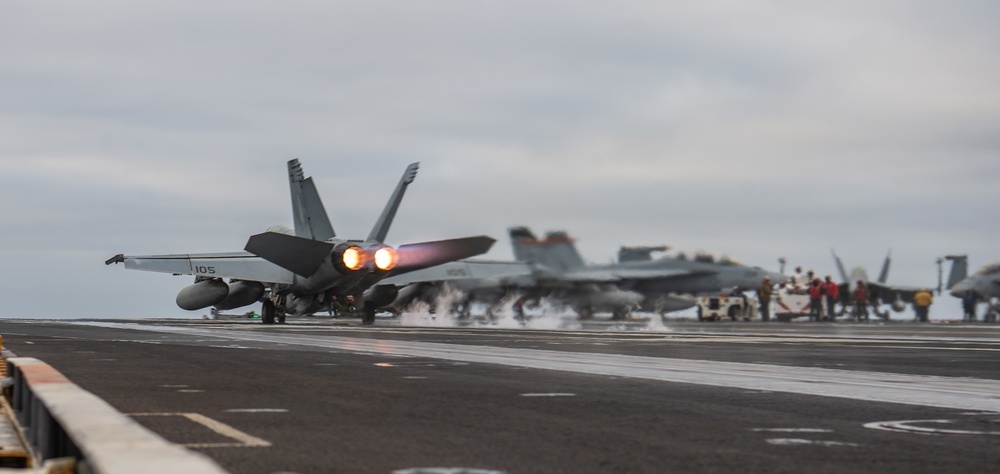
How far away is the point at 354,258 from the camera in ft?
142

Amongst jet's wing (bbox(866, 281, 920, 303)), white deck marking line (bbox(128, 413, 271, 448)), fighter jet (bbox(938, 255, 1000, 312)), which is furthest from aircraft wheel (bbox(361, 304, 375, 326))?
white deck marking line (bbox(128, 413, 271, 448))

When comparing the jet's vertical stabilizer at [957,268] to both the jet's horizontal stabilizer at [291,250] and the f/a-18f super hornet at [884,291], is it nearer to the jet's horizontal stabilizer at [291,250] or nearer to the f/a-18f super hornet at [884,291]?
the f/a-18f super hornet at [884,291]

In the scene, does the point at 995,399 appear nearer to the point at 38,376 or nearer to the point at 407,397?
the point at 407,397

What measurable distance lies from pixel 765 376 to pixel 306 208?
120 feet

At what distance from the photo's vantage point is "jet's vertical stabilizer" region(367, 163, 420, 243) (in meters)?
45.5

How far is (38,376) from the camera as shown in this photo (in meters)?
8.73

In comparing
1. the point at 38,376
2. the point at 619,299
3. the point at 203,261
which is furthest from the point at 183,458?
the point at 619,299

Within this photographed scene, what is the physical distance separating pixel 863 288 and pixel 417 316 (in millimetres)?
21544

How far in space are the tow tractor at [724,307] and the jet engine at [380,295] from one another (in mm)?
20327

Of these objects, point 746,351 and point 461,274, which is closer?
point 746,351

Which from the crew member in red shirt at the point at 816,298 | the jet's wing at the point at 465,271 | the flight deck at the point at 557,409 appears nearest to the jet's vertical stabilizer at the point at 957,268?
the crew member in red shirt at the point at 816,298

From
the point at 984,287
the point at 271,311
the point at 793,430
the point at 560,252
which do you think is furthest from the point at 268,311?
the point at 793,430

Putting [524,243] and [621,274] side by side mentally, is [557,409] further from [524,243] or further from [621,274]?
[621,274]

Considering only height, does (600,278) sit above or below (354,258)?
below
